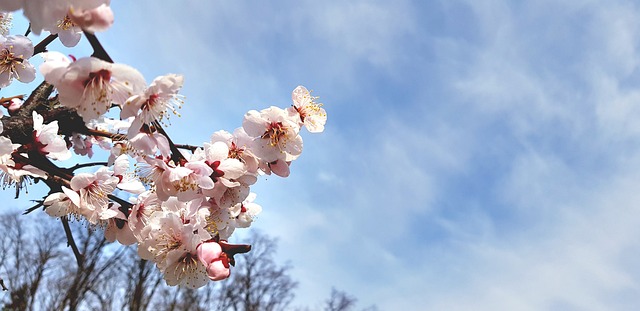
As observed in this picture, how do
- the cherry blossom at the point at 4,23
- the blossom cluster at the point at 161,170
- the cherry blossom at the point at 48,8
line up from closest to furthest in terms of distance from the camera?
the cherry blossom at the point at 48,8
the blossom cluster at the point at 161,170
the cherry blossom at the point at 4,23

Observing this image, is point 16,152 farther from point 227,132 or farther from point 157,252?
point 227,132

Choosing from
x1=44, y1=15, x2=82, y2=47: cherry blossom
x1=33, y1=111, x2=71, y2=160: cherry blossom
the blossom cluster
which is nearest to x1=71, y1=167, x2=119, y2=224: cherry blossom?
the blossom cluster

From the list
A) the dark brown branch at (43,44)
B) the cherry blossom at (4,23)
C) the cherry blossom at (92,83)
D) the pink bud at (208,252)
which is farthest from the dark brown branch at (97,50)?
the cherry blossom at (4,23)

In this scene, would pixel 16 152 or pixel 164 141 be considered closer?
pixel 164 141

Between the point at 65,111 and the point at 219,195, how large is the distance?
0.79 metres

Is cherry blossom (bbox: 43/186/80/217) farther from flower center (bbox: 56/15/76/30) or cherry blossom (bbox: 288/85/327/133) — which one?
cherry blossom (bbox: 288/85/327/133)

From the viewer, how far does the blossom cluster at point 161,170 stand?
1.69m

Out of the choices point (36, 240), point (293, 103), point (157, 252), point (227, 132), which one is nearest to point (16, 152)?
point (157, 252)

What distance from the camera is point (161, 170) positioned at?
1820 mm

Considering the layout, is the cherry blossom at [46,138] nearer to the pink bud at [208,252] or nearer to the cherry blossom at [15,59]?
the cherry blossom at [15,59]

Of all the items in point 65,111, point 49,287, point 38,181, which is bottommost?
point 38,181

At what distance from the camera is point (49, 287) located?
64.2 feet

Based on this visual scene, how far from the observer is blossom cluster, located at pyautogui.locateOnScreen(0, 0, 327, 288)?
169 centimetres

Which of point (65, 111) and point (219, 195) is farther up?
point (65, 111)
